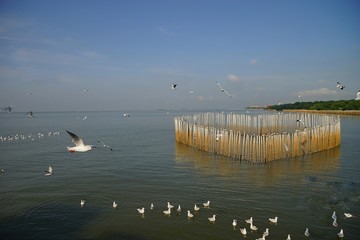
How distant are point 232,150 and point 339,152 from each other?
10.7 meters

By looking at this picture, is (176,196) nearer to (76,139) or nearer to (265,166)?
(76,139)

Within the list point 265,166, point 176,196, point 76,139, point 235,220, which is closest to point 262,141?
point 265,166

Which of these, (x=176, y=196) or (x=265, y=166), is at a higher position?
(x=265, y=166)

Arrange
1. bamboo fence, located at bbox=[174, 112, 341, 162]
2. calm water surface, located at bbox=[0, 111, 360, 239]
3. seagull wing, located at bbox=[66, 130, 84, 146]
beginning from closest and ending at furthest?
1. calm water surface, located at bbox=[0, 111, 360, 239]
2. seagull wing, located at bbox=[66, 130, 84, 146]
3. bamboo fence, located at bbox=[174, 112, 341, 162]

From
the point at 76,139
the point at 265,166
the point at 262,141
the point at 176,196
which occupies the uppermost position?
the point at 76,139

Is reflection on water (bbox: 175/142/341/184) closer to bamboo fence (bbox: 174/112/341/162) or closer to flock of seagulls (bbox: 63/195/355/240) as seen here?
bamboo fence (bbox: 174/112/341/162)

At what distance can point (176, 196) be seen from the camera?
1528 cm

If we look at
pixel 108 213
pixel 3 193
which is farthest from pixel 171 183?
pixel 3 193

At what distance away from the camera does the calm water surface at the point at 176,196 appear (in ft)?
37.8

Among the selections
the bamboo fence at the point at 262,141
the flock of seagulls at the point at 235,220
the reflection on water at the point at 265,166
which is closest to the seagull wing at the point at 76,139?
the flock of seagulls at the point at 235,220

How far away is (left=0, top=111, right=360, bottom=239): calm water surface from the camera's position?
37.8 ft

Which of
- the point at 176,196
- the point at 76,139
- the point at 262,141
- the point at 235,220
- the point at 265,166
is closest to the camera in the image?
the point at 235,220

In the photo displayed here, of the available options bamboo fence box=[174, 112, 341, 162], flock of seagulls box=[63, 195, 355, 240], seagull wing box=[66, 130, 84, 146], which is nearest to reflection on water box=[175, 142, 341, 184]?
bamboo fence box=[174, 112, 341, 162]

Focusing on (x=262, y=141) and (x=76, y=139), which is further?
(x=262, y=141)
